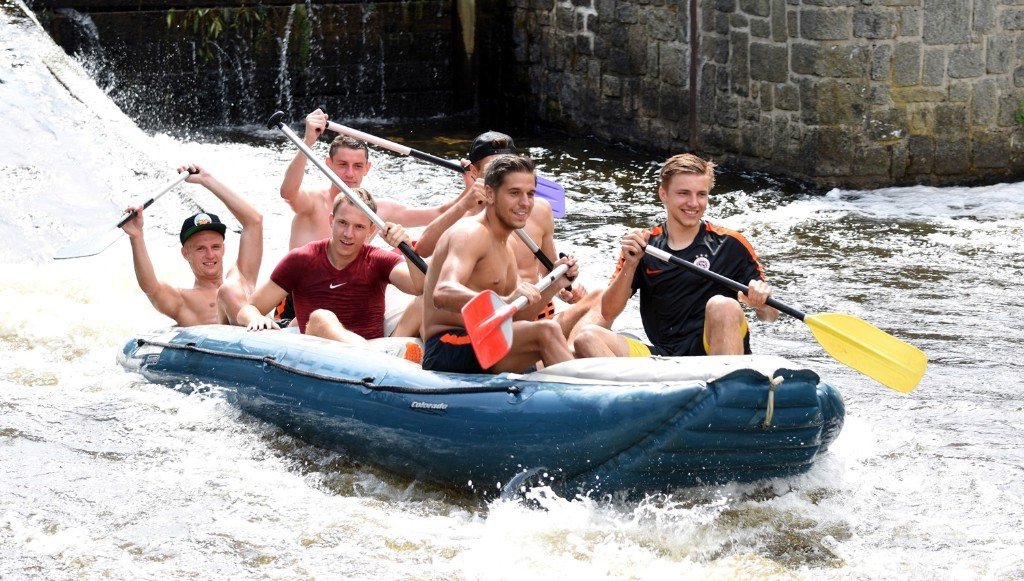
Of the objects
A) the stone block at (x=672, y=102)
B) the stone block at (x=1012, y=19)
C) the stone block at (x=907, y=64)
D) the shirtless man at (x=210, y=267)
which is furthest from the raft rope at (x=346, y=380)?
the stone block at (x=1012, y=19)

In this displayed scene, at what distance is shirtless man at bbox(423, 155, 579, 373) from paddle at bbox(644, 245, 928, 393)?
0.49 metres

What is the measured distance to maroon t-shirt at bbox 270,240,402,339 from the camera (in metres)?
5.30

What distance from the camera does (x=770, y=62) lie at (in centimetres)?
952

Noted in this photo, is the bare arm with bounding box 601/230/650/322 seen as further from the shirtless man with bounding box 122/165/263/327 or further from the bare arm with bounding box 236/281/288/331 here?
the shirtless man with bounding box 122/165/263/327

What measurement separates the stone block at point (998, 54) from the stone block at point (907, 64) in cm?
51

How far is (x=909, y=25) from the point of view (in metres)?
8.97

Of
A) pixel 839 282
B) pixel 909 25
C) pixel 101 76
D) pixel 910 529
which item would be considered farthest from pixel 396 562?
pixel 101 76

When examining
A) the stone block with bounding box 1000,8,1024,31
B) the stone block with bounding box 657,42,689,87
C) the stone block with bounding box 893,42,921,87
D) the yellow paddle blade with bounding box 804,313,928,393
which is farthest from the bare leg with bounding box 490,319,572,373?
the stone block with bounding box 657,42,689,87

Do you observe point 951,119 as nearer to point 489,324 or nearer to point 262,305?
point 262,305

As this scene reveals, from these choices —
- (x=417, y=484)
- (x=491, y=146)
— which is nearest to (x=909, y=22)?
(x=491, y=146)

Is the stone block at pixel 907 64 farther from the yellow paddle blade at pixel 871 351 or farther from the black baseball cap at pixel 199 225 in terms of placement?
the black baseball cap at pixel 199 225

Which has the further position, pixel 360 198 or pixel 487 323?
pixel 360 198

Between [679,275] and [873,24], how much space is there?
499 centimetres

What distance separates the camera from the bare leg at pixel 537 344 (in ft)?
14.5
